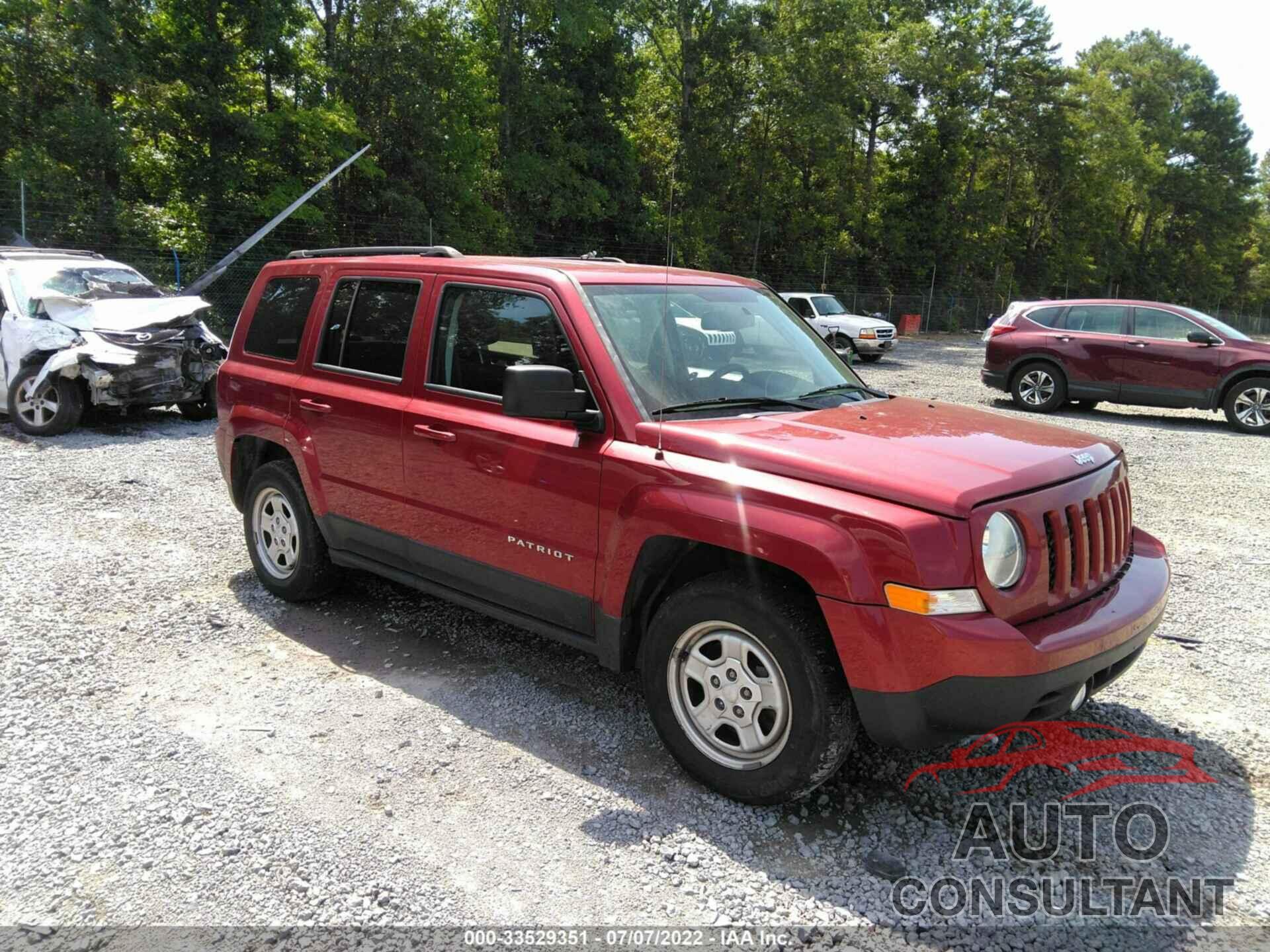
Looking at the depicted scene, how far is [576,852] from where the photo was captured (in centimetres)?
303

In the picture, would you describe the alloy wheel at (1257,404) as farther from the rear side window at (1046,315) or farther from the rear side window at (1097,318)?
the rear side window at (1046,315)

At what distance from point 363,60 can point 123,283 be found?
569 inches

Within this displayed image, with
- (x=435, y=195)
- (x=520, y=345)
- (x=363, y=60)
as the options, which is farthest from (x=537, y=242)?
(x=520, y=345)

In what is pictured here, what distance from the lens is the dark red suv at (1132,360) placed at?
12773 mm

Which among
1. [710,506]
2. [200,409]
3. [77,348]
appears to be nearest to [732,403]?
[710,506]

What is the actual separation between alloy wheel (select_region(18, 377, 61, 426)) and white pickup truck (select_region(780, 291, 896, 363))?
15764 mm

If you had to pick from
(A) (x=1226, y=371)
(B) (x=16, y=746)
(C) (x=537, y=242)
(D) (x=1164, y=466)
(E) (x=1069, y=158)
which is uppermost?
(E) (x=1069, y=158)

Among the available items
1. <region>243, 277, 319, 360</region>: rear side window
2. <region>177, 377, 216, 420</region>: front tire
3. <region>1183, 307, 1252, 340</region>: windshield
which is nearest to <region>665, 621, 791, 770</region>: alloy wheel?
<region>243, 277, 319, 360</region>: rear side window

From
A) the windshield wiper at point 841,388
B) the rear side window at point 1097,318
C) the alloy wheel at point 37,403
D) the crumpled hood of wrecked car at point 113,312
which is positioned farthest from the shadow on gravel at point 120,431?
the rear side window at point 1097,318

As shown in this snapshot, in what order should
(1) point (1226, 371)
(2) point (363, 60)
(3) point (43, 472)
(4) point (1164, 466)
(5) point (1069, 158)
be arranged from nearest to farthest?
(3) point (43, 472)
(4) point (1164, 466)
(1) point (1226, 371)
(2) point (363, 60)
(5) point (1069, 158)

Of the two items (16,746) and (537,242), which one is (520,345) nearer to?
(16,746)

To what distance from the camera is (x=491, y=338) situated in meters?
4.04

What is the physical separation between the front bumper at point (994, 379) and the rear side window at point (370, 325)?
12336 mm

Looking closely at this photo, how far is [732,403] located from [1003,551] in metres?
1.26
